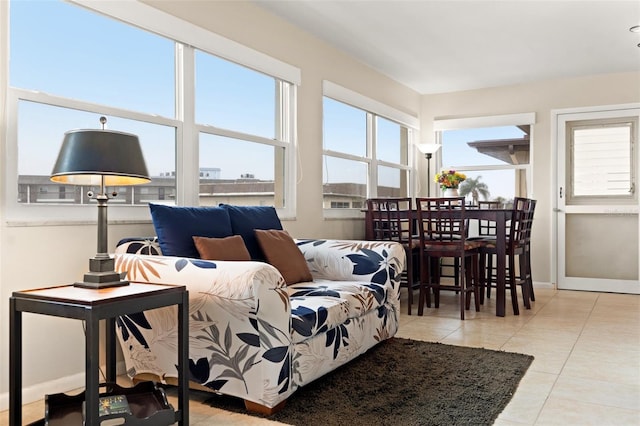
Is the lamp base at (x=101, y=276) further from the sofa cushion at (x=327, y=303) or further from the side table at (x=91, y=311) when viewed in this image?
the sofa cushion at (x=327, y=303)

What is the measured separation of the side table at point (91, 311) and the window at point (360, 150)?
116 inches

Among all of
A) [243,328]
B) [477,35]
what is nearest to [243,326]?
[243,328]

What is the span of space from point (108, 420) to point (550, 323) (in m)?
3.33

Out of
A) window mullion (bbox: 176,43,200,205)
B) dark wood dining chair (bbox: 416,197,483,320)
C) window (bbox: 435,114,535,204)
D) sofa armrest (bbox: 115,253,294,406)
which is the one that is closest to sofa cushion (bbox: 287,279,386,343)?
sofa armrest (bbox: 115,253,294,406)

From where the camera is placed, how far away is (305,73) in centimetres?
452

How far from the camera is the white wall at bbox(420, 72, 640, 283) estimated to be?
5.91 metres

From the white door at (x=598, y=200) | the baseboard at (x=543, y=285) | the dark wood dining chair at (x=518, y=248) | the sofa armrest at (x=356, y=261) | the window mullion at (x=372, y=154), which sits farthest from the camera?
the baseboard at (x=543, y=285)

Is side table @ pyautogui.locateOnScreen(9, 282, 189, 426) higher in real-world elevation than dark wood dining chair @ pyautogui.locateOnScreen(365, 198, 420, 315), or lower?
lower

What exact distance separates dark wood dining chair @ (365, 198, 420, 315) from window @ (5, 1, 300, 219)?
94 cm

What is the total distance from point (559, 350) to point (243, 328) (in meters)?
2.11

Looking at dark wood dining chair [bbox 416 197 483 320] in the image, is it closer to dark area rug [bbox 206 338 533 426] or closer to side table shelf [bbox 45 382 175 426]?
dark area rug [bbox 206 338 533 426]

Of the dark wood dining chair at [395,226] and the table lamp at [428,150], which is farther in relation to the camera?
the table lamp at [428,150]

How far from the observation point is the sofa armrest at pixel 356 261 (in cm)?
328

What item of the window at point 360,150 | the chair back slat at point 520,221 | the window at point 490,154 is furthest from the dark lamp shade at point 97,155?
the window at point 490,154
